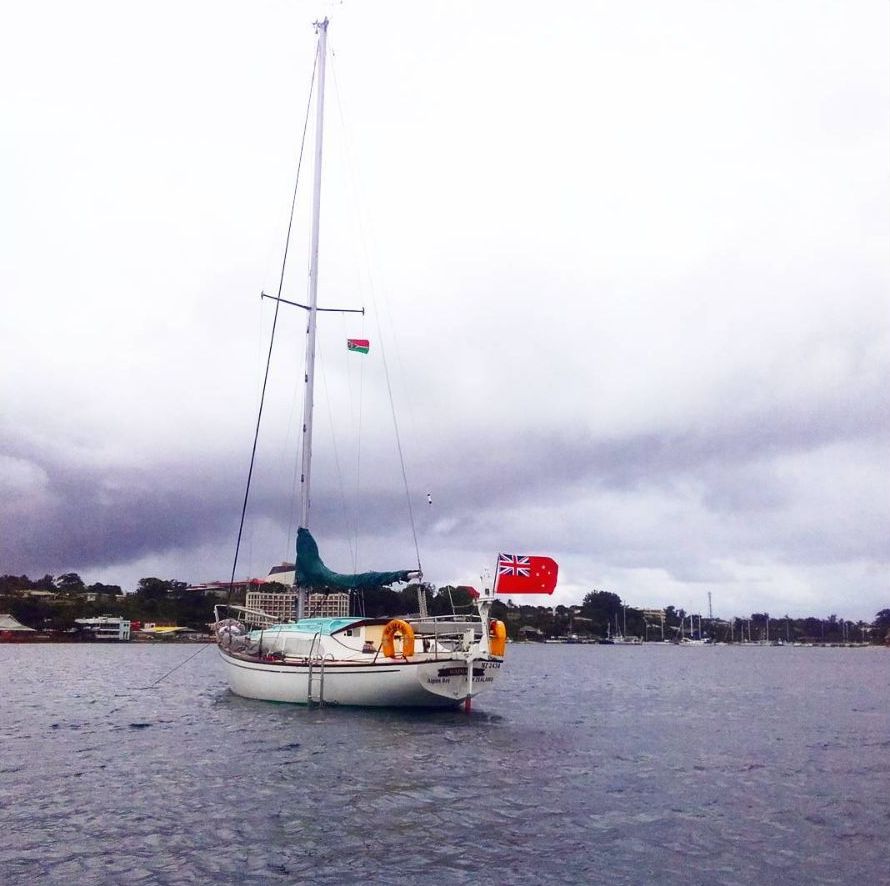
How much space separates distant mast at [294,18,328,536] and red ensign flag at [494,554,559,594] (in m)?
12.0

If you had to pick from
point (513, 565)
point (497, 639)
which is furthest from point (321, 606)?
point (513, 565)

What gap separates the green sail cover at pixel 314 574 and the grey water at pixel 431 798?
535 cm

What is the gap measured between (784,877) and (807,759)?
1366 cm

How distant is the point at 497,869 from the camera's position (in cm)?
1315

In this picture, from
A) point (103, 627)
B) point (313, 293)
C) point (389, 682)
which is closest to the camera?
point (389, 682)

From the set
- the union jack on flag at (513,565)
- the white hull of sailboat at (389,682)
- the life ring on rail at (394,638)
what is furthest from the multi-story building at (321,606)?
the union jack on flag at (513,565)

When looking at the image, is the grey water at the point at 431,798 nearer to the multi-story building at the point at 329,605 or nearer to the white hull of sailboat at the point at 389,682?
the white hull of sailboat at the point at 389,682

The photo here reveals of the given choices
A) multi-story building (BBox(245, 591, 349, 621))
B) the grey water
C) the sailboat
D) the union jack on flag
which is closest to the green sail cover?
the sailboat

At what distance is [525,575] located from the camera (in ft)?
92.3

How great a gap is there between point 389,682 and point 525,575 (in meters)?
6.05

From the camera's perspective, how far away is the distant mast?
37938 millimetres

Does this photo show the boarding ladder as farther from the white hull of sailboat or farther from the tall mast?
the tall mast

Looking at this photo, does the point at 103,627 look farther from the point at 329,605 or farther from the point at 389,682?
the point at 389,682

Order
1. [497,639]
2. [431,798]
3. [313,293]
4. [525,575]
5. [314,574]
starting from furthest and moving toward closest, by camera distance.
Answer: [313,293], [314,574], [497,639], [525,575], [431,798]
